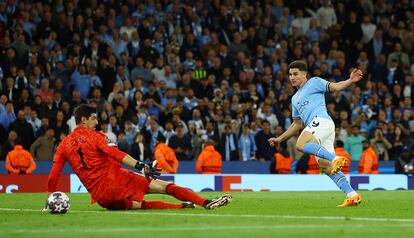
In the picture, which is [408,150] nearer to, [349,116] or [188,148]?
[349,116]

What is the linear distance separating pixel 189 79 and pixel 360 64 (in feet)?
19.1

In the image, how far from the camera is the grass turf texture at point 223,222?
10.0 metres

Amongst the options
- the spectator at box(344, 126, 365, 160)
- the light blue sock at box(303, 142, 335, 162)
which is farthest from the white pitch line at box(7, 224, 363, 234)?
the spectator at box(344, 126, 365, 160)

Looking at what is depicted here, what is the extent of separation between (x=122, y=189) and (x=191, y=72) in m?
16.0

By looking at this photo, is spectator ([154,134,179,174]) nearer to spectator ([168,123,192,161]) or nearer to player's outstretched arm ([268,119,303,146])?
spectator ([168,123,192,161])

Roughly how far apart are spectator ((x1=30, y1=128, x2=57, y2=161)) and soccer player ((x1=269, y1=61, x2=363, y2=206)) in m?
11.8

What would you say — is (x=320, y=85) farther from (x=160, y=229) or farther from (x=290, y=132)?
(x=160, y=229)

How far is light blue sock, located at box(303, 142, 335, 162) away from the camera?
14.3 m

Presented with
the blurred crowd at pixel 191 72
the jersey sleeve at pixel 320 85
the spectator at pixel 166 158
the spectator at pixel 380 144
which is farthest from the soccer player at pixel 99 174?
the spectator at pixel 380 144

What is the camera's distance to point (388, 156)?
28.6m

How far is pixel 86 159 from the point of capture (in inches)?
534

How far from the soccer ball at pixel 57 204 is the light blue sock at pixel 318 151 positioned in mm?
3630

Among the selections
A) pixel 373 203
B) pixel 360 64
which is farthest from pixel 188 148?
pixel 373 203

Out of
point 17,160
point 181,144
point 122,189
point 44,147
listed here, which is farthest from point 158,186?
point 181,144
